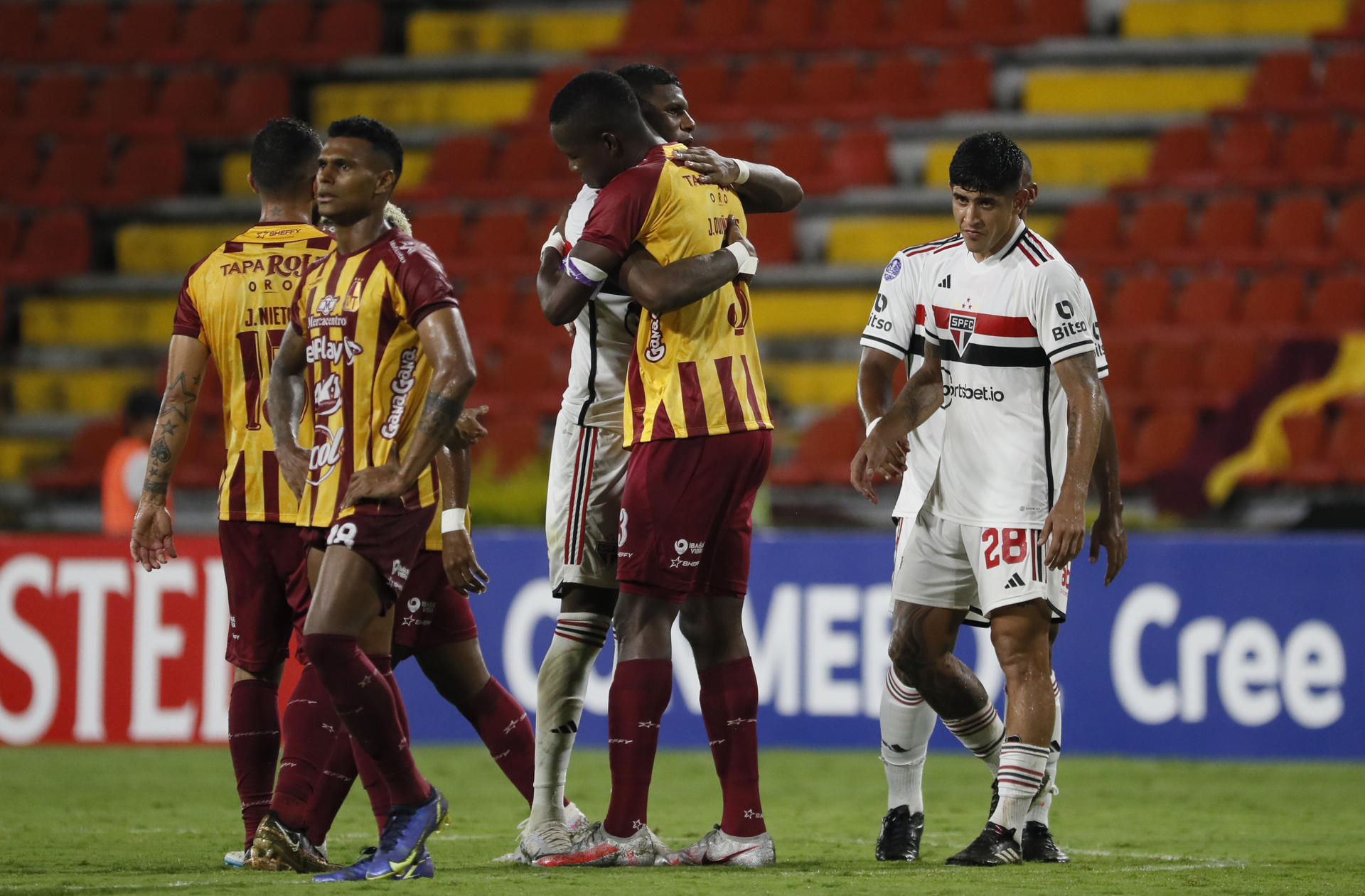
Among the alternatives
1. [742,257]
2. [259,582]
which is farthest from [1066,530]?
[259,582]

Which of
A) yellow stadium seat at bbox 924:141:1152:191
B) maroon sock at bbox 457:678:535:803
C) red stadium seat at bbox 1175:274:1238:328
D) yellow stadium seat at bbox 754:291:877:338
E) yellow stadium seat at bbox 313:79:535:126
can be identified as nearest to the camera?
maroon sock at bbox 457:678:535:803

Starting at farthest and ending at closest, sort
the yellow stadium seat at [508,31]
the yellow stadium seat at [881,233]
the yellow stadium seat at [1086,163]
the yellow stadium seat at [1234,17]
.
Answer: the yellow stadium seat at [508,31] < the yellow stadium seat at [1234,17] < the yellow stadium seat at [1086,163] < the yellow stadium seat at [881,233]

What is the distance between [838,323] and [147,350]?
6074mm

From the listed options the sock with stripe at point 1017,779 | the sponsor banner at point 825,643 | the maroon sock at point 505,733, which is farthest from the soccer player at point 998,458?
the sponsor banner at point 825,643

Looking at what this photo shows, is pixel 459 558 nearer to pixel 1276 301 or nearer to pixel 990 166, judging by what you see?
pixel 990 166

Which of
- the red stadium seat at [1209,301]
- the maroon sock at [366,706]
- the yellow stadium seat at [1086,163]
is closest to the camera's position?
the maroon sock at [366,706]

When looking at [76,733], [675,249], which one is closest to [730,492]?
[675,249]

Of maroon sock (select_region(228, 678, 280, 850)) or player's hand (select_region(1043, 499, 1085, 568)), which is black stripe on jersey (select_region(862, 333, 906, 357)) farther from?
maroon sock (select_region(228, 678, 280, 850))

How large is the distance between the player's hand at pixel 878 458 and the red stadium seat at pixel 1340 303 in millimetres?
8737

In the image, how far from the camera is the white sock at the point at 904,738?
222 inches

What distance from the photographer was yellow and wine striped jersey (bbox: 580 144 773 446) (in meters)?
5.11

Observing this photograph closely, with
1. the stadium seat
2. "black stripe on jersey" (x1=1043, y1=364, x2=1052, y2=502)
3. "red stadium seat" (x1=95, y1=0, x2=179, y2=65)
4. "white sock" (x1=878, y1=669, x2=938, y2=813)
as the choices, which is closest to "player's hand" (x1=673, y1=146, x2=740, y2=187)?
"black stripe on jersey" (x1=1043, y1=364, x2=1052, y2=502)

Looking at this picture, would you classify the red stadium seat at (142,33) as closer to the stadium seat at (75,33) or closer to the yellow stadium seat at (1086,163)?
the stadium seat at (75,33)

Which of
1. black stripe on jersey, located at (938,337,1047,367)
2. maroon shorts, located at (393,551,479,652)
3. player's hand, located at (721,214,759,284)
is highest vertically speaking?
player's hand, located at (721,214,759,284)
